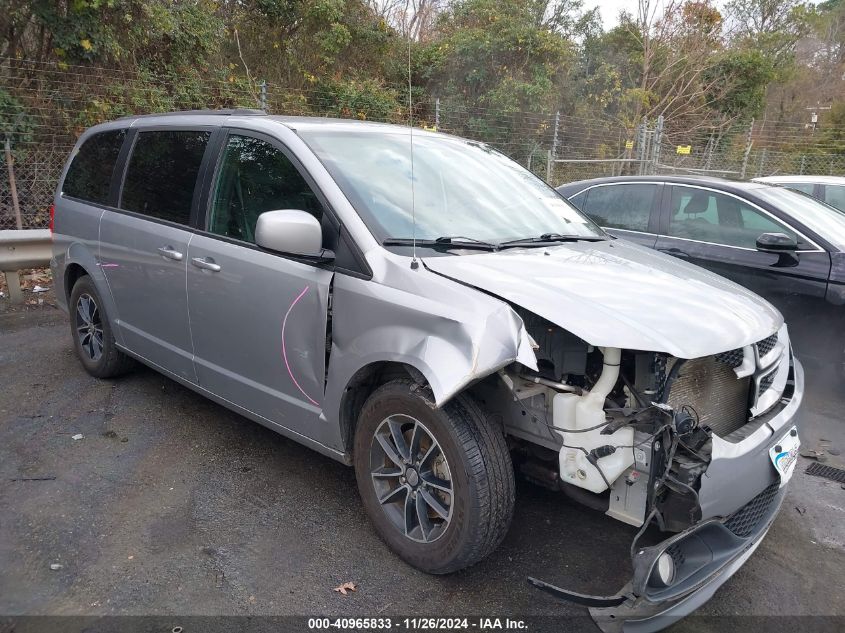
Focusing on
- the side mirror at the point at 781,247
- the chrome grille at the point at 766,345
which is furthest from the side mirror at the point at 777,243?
the chrome grille at the point at 766,345

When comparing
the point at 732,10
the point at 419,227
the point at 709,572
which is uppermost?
the point at 732,10

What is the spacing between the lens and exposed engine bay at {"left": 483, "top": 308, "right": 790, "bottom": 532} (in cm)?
227

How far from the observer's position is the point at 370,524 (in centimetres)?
309

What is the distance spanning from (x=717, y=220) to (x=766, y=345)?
9.43 feet

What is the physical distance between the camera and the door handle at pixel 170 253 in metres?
3.59

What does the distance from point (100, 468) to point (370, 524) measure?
1.63 m

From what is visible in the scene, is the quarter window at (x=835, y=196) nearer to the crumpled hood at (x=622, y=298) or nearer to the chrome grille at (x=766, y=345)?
the crumpled hood at (x=622, y=298)

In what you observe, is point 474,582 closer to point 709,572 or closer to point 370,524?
point 370,524

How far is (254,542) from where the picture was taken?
116 inches

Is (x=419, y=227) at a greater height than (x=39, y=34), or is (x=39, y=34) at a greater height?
(x=39, y=34)

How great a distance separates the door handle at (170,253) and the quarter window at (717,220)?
4.11 metres

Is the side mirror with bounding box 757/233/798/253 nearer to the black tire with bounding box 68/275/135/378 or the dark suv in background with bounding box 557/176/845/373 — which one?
the dark suv in background with bounding box 557/176/845/373


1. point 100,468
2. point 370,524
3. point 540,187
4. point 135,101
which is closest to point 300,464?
point 370,524

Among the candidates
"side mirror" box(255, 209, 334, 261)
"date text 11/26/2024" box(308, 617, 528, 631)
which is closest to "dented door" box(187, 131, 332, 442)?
"side mirror" box(255, 209, 334, 261)
